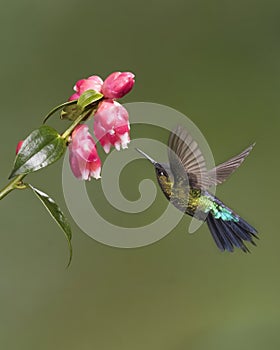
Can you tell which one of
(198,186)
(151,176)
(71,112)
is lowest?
(198,186)

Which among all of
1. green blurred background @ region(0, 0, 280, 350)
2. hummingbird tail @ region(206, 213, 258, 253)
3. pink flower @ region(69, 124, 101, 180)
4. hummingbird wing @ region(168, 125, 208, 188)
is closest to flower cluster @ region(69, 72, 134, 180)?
pink flower @ region(69, 124, 101, 180)

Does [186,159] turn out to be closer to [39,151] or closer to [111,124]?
[111,124]

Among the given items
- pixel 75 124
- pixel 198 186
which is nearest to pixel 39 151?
pixel 75 124

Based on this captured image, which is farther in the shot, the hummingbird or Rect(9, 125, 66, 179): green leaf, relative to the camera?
the hummingbird

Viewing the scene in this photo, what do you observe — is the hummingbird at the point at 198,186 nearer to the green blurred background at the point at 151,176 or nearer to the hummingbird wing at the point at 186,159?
the hummingbird wing at the point at 186,159

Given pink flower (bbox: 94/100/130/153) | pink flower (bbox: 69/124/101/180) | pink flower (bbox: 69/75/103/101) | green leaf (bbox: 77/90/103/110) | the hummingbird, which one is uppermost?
pink flower (bbox: 69/75/103/101)

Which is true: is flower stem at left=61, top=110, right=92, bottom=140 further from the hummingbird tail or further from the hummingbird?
the hummingbird tail
